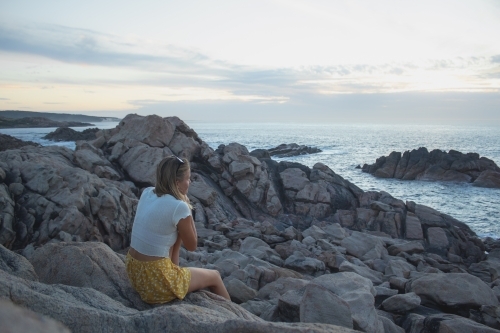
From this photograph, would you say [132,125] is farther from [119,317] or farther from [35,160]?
[119,317]

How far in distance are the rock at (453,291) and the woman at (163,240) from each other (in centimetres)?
510

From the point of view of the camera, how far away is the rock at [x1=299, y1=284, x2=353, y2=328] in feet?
18.7

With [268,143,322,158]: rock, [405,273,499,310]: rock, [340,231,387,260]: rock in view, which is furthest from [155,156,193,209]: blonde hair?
[268,143,322,158]: rock

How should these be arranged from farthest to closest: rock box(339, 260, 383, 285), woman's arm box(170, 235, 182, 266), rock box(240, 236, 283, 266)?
1. rock box(240, 236, 283, 266)
2. rock box(339, 260, 383, 285)
3. woman's arm box(170, 235, 182, 266)

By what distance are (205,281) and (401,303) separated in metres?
4.13

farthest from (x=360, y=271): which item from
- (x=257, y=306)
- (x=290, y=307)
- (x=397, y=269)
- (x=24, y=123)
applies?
(x=24, y=123)

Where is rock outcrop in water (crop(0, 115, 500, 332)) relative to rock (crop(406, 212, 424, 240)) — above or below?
above

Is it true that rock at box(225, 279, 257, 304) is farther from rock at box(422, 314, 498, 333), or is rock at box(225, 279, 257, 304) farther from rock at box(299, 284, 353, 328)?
rock at box(422, 314, 498, 333)

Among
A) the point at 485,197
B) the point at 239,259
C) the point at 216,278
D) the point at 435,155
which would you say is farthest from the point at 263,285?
the point at 435,155

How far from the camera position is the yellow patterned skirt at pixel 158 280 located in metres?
5.21

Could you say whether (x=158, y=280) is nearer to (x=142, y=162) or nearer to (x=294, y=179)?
(x=142, y=162)

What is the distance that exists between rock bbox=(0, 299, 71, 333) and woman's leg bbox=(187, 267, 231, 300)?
3616mm

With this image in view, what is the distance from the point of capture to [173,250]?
5.74 meters

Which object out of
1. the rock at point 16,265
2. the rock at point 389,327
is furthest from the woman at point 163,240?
the rock at point 389,327
